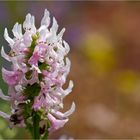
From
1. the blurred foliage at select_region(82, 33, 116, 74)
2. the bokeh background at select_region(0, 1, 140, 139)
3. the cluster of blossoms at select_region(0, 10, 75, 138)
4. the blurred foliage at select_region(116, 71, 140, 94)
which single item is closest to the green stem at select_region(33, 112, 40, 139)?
the cluster of blossoms at select_region(0, 10, 75, 138)

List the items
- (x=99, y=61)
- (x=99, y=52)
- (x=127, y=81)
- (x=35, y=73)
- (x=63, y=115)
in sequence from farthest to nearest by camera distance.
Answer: (x=99, y=52)
(x=99, y=61)
(x=127, y=81)
(x=63, y=115)
(x=35, y=73)

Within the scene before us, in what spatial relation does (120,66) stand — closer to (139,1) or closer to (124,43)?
(124,43)

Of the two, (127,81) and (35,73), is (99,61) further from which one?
(35,73)

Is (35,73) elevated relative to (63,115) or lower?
elevated

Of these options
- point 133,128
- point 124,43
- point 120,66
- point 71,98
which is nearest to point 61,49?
point 133,128

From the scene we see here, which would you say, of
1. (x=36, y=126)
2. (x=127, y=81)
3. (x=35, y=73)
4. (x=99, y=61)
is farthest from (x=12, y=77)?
(x=99, y=61)

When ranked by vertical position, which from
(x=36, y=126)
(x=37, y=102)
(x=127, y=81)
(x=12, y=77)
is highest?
(x=12, y=77)

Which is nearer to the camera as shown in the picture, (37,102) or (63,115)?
(37,102)

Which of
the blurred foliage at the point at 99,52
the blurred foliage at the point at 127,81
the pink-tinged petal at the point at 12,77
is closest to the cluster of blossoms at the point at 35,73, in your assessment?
the pink-tinged petal at the point at 12,77
